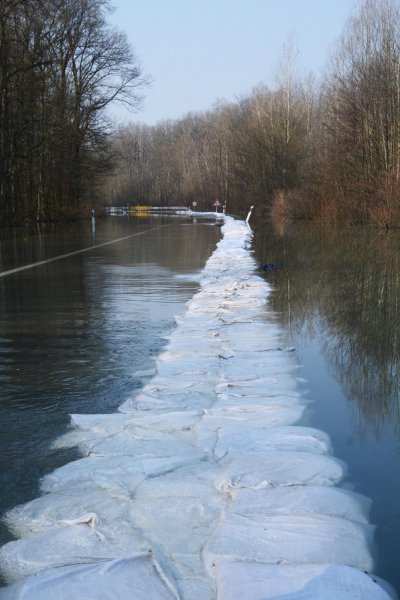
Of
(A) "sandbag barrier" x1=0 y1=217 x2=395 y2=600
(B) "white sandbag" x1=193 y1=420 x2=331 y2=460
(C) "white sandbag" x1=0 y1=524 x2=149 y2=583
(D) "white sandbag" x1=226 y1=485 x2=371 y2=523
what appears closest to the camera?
(A) "sandbag barrier" x1=0 y1=217 x2=395 y2=600

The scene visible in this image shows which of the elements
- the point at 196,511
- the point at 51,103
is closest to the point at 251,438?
the point at 196,511

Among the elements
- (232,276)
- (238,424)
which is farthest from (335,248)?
(238,424)

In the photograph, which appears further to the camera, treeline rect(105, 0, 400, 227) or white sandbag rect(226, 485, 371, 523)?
treeline rect(105, 0, 400, 227)

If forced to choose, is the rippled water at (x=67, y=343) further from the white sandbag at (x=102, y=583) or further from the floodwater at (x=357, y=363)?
the floodwater at (x=357, y=363)

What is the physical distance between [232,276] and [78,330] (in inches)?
220

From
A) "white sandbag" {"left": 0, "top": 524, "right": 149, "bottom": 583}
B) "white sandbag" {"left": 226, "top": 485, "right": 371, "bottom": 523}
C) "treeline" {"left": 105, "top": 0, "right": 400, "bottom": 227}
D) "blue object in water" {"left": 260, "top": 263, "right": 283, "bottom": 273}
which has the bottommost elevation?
"white sandbag" {"left": 0, "top": 524, "right": 149, "bottom": 583}

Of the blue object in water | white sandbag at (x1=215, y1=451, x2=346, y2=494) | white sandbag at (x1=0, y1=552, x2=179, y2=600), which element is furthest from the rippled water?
the blue object in water

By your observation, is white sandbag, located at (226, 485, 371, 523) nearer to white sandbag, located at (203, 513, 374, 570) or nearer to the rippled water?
white sandbag, located at (203, 513, 374, 570)

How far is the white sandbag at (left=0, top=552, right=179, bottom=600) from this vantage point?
2.68 metres

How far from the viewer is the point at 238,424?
15.6 ft

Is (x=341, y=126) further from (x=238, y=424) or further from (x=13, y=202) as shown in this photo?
(x=238, y=424)

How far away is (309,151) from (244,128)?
1097cm

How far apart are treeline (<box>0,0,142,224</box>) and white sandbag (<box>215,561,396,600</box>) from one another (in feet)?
112

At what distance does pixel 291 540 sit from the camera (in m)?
3.09
